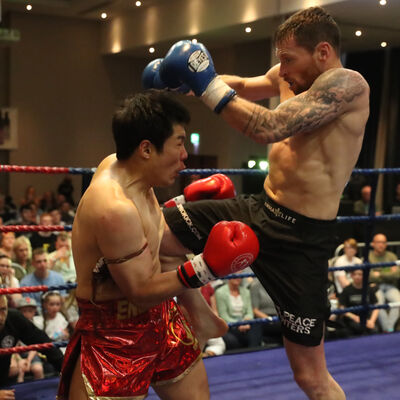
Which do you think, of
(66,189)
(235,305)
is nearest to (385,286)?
(235,305)

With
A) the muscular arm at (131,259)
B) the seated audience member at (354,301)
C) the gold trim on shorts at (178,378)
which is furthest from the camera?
the seated audience member at (354,301)

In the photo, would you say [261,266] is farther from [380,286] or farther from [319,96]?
[380,286]

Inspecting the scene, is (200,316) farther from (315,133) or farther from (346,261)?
(346,261)

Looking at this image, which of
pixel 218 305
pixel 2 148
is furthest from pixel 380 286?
pixel 2 148

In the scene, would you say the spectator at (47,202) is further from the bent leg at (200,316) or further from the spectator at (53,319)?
the bent leg at (200,316)

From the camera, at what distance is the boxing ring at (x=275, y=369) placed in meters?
2.34

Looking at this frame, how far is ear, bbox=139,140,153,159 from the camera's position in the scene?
1.53 meters

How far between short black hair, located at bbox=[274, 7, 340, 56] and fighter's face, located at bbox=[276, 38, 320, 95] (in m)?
0.02

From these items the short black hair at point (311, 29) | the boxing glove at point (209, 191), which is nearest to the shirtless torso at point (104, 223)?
the boxing glove at point (209, 191)

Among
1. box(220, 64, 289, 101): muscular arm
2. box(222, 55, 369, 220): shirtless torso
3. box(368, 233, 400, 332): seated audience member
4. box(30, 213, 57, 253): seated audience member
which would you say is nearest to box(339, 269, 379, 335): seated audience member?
box(368, 233, 400, 332): seated audience member

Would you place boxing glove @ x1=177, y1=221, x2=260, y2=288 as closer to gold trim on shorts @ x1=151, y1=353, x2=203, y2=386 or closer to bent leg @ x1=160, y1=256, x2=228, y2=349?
gold trim on shorts @ x1=151, y1=353, x2=203, y2=386

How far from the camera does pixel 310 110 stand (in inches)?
71.5

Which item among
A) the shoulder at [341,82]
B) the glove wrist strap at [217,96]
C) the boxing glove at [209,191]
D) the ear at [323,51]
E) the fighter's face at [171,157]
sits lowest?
the boxing glove at [209,191]

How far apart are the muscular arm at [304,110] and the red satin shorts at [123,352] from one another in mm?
587
